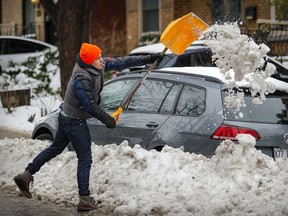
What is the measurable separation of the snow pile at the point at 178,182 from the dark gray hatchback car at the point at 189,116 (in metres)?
0.30

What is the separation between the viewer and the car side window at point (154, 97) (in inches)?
319

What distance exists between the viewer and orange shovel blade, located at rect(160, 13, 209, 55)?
7.58 metres

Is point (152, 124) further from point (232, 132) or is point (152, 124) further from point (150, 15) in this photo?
point (150, 15)

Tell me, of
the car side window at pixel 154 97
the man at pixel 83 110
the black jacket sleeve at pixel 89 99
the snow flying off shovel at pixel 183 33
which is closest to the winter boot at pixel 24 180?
the man at pixel 83 110

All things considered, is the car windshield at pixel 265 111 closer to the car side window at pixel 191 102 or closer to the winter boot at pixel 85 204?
the car side window at pixel 191 102

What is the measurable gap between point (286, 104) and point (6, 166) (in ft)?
12.4

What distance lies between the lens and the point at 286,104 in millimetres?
7676

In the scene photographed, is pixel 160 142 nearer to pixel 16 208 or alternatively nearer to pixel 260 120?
pixel 260 120

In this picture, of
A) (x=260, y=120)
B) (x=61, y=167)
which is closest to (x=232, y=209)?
(x=260, y=120)

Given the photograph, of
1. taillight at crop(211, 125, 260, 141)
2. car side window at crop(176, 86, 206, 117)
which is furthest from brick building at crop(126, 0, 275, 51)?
taillight at crop(211, 125, 260, 141)

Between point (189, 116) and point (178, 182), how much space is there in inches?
39.4

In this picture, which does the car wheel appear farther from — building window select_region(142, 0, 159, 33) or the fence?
the fence

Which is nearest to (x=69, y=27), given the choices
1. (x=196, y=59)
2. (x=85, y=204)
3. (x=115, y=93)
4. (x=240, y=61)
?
(x=196, y=59)

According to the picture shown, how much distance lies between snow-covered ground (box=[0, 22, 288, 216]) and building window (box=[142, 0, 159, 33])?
16217 mm
